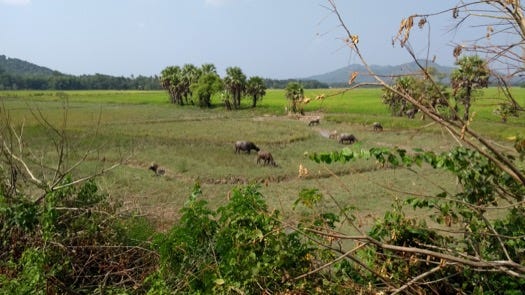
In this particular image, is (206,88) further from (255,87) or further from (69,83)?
(69,83)

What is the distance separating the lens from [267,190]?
15398 mm

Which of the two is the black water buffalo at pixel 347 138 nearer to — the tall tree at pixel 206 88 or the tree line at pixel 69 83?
the tall tree at pixel 206 88

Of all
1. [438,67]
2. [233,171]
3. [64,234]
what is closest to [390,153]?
[438,67]

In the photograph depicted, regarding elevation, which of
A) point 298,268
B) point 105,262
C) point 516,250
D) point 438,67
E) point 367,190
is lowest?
point 367,190

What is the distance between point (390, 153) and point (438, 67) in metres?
0.52

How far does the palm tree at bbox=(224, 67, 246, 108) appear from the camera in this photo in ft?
179

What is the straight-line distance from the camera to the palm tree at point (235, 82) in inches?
2147

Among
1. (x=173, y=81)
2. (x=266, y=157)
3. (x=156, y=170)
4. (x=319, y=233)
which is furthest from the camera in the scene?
(x=173, y=81)

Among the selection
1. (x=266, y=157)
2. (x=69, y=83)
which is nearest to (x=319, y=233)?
(x=266, y=157)

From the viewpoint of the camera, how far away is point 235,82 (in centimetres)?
5438

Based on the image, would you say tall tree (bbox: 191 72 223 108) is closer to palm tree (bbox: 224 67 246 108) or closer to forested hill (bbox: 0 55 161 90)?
Answer: palm tree (bbox: 224 67 246 108)

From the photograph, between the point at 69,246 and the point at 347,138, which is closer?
the point at 69,246

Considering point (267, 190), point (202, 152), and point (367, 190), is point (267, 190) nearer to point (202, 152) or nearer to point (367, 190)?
point (367, 190)

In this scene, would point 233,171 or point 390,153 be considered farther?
point 233,171
